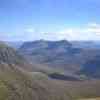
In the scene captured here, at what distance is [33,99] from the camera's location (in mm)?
44281

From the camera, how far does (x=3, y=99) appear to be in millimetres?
39000

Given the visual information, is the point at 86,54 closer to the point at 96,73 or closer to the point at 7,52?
the point at 96,73

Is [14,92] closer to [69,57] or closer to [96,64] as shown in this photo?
[96,64]

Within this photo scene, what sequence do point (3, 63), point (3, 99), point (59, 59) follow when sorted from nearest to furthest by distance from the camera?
1. point (3, 99)
2. point (3, 63)
3. point (59, 59)

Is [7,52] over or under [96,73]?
over

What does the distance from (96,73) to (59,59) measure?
44.9 meters

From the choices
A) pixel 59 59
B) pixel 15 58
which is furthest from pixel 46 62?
pixel 15 58

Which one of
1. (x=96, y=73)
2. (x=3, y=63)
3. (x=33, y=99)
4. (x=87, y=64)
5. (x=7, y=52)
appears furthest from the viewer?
(x=87, y=64)

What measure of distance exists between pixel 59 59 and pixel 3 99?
142m

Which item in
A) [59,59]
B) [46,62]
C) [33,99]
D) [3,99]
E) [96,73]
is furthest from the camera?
[59,59]

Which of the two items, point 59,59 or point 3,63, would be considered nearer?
point 3,63

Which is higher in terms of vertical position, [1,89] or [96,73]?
[1,89]

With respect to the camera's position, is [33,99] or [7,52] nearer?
[33,99]

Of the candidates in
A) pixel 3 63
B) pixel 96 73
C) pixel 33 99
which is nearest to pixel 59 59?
pixel 96 73
